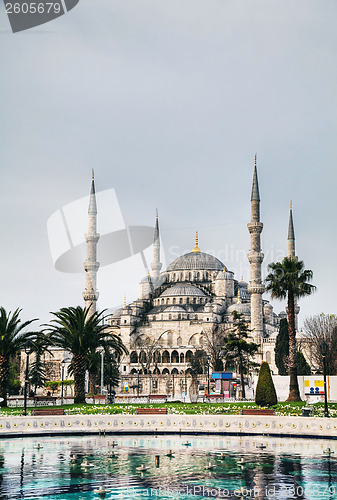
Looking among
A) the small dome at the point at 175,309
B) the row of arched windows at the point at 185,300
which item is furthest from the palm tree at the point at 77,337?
the row of arched windows at the point at 185,300

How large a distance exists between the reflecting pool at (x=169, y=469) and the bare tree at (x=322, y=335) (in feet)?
102

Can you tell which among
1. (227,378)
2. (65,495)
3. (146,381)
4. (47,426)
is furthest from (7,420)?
(146,381)

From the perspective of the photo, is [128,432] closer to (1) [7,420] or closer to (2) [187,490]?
(1) [7,420]

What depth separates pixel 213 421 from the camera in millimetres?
21719

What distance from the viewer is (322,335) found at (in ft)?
179

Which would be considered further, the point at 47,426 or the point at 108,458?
the point at 47,426

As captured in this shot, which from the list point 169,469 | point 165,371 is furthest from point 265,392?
point 165,371

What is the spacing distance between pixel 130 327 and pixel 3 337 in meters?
47.8

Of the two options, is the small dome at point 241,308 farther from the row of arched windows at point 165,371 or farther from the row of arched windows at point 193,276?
the row of arched windows at point 193,276

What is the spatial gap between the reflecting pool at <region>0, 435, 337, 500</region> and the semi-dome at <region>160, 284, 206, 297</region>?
61.7 metres

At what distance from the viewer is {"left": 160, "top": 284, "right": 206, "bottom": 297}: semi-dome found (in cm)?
8180

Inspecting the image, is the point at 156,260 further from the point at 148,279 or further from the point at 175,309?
the point at 175,309

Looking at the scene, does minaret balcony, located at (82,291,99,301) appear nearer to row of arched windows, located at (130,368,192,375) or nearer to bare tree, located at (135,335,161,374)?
bare tree, located at (135,335,161,374)

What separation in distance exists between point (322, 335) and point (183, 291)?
29864 mm
